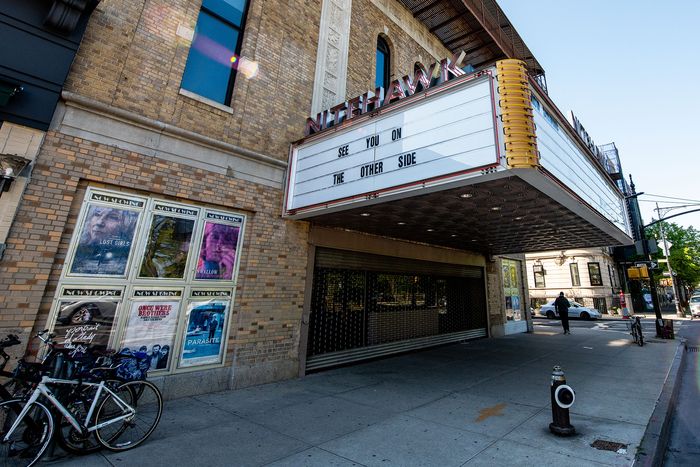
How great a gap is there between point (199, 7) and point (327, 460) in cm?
909

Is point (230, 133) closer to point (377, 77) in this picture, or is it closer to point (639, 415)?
point (377, 77)

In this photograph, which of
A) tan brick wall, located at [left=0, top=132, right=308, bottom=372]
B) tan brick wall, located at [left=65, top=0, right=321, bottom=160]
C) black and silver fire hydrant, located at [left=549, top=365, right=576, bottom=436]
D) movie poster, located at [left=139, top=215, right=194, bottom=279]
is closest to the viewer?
black and silver fire hydrant, located at [left=549, top=365, right=576, bottom=436]

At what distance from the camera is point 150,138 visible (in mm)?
6152

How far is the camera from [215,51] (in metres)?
7.60

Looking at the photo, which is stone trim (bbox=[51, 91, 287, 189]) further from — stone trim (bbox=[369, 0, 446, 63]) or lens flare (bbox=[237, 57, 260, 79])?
stone trim (bbox=[369, 0, 446, 63])

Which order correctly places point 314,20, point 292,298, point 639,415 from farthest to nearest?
point 314,20, point 292,298, point 639,415

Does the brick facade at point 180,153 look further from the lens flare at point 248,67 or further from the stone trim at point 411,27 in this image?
the stone trim at point 411,27

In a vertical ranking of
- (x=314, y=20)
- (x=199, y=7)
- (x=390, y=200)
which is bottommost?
(x=390, y=200)

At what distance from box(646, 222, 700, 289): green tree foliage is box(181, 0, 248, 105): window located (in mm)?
48479

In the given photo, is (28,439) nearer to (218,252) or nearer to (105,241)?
(105,241)

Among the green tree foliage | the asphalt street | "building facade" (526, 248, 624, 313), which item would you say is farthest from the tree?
the asphalt street

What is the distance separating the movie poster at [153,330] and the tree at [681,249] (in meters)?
49.7

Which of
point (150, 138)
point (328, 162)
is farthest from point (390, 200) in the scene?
point (150, 138)

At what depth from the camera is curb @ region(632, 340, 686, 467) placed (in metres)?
3.81
